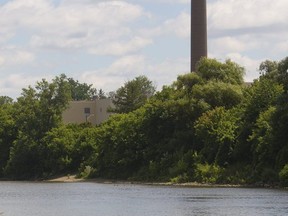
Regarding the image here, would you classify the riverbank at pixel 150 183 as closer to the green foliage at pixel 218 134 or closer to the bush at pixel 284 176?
the bush at pixel 284 176

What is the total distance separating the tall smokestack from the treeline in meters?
8.31

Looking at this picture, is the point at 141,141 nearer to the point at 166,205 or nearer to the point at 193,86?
the point at 193,86

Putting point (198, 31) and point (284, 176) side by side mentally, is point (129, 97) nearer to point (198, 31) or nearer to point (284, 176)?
point (198, 31)

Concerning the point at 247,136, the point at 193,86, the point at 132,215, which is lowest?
the point at 132,215

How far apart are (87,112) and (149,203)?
119 m

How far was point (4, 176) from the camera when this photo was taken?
133125 millimetres

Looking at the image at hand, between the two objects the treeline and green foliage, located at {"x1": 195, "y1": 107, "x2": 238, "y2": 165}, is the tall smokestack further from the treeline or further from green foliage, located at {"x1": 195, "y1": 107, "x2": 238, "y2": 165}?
green foliage, located at {"x1": 195, "y1": 107, "x2": 238, "y2": 165}

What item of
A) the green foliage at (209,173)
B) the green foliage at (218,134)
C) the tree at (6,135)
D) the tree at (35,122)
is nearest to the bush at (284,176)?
the green foliage at (209,173)

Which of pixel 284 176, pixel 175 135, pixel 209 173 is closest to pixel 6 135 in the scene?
pixel 175 135

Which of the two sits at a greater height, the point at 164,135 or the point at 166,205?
the point at 164,135

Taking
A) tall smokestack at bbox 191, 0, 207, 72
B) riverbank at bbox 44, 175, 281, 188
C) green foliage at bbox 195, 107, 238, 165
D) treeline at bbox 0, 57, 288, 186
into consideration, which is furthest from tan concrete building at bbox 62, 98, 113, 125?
green foliage at bbox 195, 107, 238, 165

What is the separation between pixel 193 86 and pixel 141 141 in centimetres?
942

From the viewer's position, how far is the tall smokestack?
393 ft

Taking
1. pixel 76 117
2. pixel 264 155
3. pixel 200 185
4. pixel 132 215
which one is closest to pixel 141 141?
pixel 200 185
